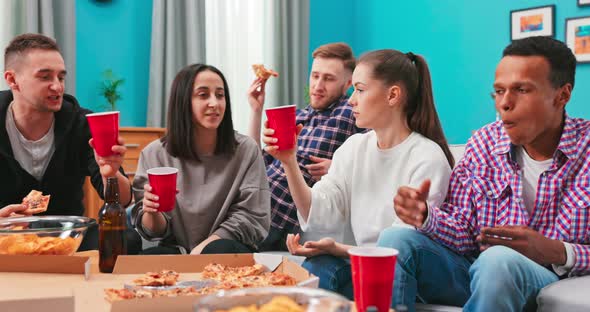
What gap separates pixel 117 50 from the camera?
5605 mm

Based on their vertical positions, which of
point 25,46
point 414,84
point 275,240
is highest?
point 25,46

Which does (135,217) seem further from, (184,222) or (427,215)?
(427,215)

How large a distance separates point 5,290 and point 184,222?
135 centimetres

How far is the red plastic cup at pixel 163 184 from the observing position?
198 cm

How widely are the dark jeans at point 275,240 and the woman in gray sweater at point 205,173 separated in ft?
0.70

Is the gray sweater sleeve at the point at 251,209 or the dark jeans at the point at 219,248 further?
the gray sweater sleeve at the point at 251,209

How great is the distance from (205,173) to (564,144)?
1460mm

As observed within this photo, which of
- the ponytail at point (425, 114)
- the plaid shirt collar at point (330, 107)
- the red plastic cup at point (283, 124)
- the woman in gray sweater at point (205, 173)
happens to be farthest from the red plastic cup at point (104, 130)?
the plaid shirt collar at point (330, 107)

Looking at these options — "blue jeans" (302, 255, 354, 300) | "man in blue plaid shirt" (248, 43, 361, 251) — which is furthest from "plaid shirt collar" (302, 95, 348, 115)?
"blue jeans" (302, 255, 354, 300)

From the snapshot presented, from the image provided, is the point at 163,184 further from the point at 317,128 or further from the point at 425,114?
the point at 317,128

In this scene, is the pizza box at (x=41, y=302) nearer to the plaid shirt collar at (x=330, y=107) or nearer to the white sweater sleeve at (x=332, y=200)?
the white sweater sleeve at (x=332, y=200)

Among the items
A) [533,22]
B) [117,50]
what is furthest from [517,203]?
[117,50]

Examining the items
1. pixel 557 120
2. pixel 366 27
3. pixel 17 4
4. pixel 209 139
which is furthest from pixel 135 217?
pixel 366 27

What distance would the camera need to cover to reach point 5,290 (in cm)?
136
